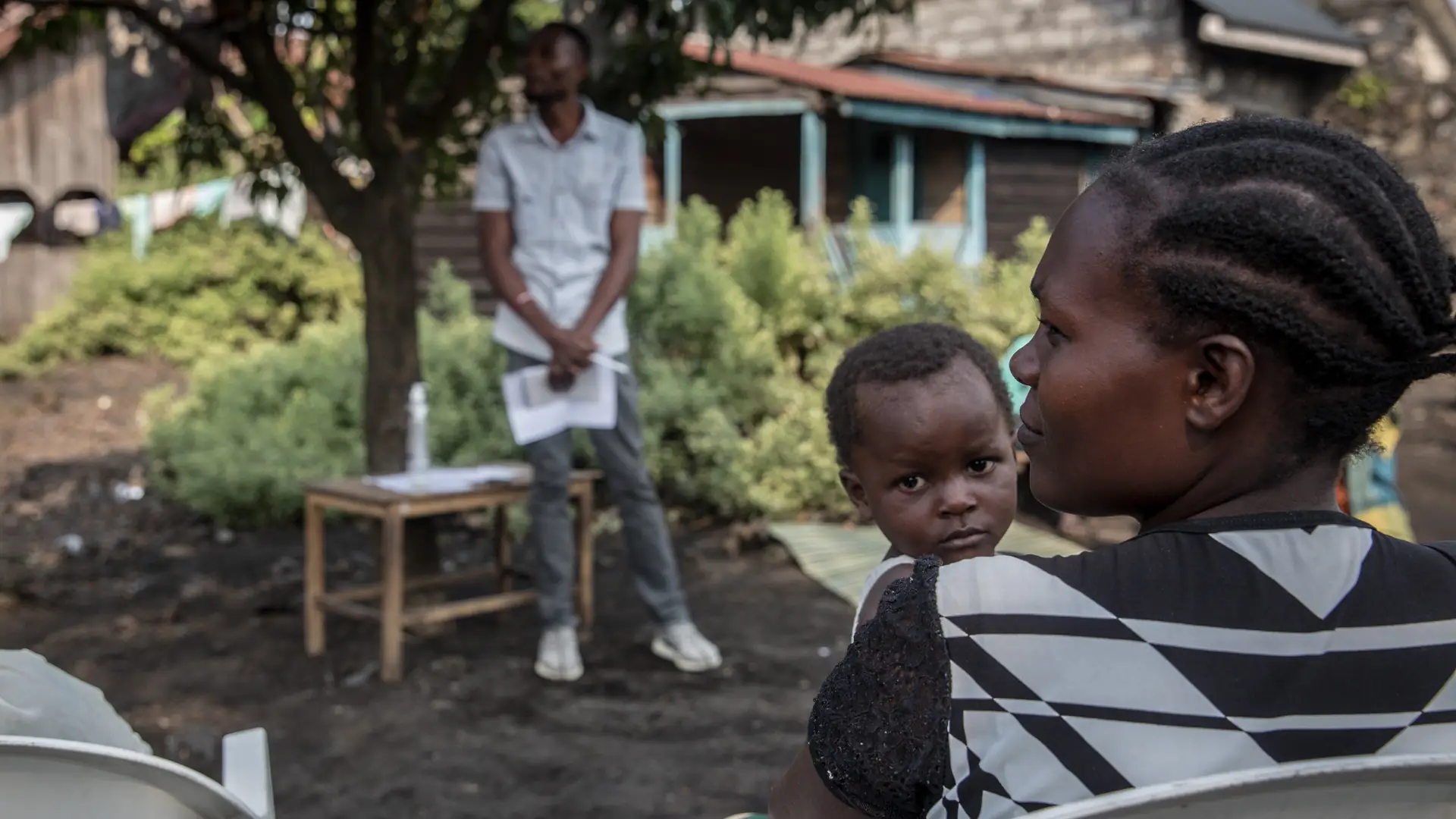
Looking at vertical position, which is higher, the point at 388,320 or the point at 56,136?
the point at 56,136

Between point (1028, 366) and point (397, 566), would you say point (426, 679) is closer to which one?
point (397, 566)

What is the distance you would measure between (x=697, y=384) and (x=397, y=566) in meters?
2.87

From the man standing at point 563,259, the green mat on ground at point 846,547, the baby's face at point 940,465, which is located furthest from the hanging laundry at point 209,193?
the baby's face at point 940,465

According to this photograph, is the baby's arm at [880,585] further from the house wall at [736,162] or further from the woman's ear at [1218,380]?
the house wall at [736,162]

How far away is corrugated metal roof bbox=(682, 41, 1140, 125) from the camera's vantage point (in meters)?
13.0

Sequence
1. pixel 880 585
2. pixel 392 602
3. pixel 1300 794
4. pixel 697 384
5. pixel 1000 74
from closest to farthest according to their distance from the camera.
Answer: pixel 1300 794 → pixel 880 585 → pixel 392 602 → pixel 697 384 → pixel 1000 74

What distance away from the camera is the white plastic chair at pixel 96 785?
110 centimetres

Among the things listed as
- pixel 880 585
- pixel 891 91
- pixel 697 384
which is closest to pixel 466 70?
pixel 697 384

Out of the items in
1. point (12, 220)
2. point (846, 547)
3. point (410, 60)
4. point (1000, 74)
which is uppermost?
point (1000, 74)

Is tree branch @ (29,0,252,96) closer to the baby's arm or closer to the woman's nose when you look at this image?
the baby's arm

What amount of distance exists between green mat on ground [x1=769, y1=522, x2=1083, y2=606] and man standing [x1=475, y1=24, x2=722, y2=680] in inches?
55.7

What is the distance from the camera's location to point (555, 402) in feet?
13.6

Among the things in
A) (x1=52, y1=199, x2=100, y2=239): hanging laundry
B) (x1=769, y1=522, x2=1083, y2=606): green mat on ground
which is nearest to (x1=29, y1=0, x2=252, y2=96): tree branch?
(x1=769, y1=522, x2=1083, y2=606): green mat on ground

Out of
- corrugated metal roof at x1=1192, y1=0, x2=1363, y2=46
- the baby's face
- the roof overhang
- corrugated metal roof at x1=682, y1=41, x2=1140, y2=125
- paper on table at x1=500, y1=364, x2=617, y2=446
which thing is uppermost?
corrugated metal roof at x1=1192, y1=0, x2=1363, y2=46
